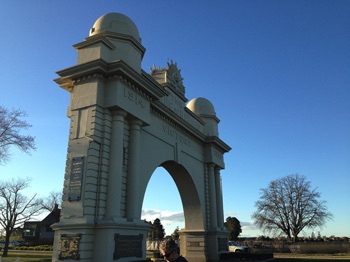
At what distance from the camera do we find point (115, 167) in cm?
1249

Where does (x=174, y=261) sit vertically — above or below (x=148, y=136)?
below

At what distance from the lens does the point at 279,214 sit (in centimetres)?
4712

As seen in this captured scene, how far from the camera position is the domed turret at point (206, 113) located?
25359mm

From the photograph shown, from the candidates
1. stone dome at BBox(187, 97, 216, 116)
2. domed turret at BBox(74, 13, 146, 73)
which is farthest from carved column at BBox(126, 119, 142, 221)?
stone dome at BBox(187, 97, 216, 116)

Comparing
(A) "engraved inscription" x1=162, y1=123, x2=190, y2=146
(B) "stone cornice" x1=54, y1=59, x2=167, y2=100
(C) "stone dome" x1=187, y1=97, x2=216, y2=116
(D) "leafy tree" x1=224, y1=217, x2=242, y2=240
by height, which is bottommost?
(D) "leafy tree" x1=224, y1=217, x2=242, y2=240

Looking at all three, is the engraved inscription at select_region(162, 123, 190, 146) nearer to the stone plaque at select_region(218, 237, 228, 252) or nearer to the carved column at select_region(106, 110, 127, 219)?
the carved column at select_region(106, 110, 127, 219)

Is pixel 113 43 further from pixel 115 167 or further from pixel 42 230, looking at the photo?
pixel 42 230

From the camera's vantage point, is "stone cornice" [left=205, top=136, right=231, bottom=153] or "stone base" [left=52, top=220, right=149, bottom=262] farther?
"stone cornice" [left=205, top=136, right=231, bottom=153]

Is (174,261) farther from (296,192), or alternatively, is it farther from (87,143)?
(296,192)

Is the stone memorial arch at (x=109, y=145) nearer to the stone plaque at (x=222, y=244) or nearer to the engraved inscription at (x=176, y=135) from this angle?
the engraved inscription at (x=176, y=135)

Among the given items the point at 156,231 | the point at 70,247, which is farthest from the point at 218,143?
the point at 156,231

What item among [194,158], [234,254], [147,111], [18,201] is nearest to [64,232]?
[147,111]

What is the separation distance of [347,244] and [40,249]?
38843mm

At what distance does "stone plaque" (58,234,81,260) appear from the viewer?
11.2m
